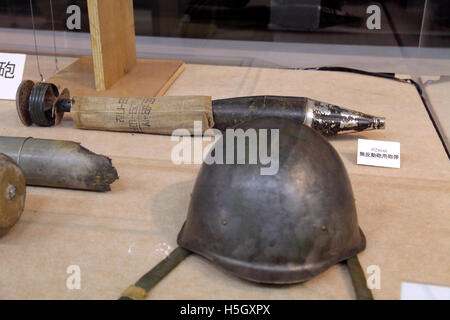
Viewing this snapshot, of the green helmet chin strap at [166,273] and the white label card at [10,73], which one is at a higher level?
the white label card at [10,73]

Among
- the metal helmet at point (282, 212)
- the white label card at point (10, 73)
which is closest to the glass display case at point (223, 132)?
the metal helmet at point (282, 212)

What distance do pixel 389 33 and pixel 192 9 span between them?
1.31 metres

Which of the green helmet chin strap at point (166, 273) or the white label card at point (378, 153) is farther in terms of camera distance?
the white label card at point (378, 153)

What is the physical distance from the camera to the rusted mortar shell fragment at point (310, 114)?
2357 mm

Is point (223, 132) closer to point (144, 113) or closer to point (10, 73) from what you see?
point (144, 113)

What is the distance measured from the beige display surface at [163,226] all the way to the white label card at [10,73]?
0.50 feet

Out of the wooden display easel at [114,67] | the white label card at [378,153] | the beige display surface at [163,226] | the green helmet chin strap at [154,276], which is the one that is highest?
the wooden display easel at [114,67]

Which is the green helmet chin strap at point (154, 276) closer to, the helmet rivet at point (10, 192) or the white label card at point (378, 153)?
the helmet rivet at point (10, 192)

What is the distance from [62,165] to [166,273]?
647mm

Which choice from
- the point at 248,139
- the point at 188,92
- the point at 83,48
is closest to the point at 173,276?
the point at 248,139

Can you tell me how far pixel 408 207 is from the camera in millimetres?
1961

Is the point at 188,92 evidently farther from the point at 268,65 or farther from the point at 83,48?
the point at 83,48
